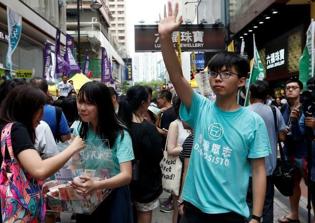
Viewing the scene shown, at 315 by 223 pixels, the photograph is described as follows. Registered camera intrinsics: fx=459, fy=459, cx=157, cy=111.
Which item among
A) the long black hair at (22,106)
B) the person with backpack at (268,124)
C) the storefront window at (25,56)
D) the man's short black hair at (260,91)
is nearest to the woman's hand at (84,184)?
the long black hair at (22,106)

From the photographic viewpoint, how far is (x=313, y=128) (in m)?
4.77

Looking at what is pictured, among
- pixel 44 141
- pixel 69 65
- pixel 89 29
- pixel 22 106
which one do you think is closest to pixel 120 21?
pixel 89 29

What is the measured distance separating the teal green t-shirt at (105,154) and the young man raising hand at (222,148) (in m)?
0.46

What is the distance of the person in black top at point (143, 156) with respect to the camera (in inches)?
188

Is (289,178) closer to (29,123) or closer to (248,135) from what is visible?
(248,135)

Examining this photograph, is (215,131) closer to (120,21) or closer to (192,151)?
(192,151)

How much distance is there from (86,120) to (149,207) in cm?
210

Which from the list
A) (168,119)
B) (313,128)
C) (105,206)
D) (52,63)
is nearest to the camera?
(105,206)

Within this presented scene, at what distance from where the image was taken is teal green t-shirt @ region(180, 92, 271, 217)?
2.79m

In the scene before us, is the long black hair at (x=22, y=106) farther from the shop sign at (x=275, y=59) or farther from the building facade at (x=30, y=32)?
the shop sign at (x=275, y=59)

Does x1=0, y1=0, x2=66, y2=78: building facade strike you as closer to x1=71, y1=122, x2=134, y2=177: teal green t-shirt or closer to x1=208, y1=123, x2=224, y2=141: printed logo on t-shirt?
x1=71, y1=122, x2=134, y2=177: teal green t-shirt

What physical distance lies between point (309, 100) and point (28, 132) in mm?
3031

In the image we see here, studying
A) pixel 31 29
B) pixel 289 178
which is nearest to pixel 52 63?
pixel 31 29

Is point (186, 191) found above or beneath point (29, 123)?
beneath
